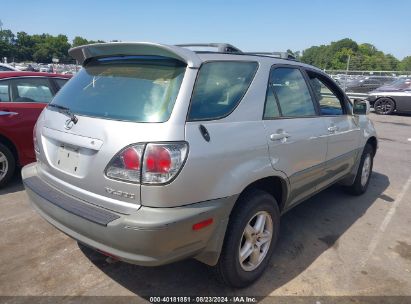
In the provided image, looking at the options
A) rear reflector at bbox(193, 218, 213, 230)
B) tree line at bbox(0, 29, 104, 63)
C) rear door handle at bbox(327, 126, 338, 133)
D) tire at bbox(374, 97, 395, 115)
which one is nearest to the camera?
rear reflector at bbox(193, 218, 213, 230)

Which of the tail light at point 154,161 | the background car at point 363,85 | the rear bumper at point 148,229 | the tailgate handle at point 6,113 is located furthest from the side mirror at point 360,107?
the background car at point 363,85

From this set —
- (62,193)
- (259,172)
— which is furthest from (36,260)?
(259,172)

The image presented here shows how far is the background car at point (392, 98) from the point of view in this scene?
1512cm

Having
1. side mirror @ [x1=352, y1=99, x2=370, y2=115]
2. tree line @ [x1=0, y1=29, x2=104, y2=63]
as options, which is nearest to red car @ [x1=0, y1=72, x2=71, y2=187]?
side mirror @ [x1=352, y1=99, x2=370, y2=115]

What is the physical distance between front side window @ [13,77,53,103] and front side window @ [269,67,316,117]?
11.8ft

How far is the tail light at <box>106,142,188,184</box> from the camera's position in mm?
2229

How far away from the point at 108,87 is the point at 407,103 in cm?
1530

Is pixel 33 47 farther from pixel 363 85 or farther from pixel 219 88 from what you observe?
pixel 219 88

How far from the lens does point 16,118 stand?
16.0ft

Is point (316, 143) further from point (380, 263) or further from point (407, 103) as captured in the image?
point (407, 103)

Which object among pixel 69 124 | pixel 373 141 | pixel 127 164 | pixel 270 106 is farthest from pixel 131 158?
pixel 373 141

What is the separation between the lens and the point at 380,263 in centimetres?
340

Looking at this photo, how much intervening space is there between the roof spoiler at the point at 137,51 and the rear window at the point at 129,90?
0.15 ft

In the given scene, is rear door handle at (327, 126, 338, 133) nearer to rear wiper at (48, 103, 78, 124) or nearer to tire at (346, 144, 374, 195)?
tire at (346, 144, 374, 195)
